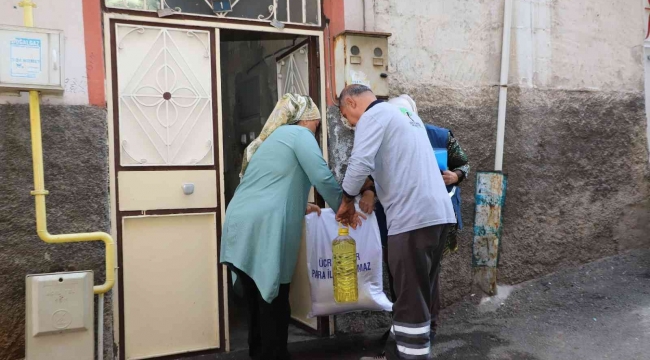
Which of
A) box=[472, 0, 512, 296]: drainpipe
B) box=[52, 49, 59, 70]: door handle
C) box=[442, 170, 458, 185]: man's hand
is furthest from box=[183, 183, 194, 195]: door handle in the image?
box=[472, 0, 512, 296]: drainpipe

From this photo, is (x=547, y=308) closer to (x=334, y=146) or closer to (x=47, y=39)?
(x=334, y=146)

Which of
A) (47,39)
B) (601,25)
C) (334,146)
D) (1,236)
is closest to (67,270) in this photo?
(1,236)

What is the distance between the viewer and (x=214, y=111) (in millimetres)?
4141

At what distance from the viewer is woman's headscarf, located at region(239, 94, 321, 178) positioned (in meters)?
3.68

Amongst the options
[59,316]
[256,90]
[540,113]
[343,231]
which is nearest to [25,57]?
[59,316]

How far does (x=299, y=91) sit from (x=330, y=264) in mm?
1541

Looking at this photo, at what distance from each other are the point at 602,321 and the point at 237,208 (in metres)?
2.85

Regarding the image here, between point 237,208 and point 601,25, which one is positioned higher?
point 601,25

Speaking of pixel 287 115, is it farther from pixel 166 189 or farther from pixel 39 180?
pixel 39 180

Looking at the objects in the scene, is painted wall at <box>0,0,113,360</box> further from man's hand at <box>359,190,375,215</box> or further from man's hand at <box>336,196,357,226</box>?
man's hand at <box>359,190,375,215</box>

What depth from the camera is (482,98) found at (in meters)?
4.97

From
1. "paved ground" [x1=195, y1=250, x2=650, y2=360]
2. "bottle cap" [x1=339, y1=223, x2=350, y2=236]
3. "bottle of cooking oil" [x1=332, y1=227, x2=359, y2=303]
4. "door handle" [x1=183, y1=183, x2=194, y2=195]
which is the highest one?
"door handle" [x1=183, y1=183, x2=194, y2=195]

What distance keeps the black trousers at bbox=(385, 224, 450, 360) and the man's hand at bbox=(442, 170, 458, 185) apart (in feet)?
2.85

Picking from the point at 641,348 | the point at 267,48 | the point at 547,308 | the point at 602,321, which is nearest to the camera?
the point at 641,348
